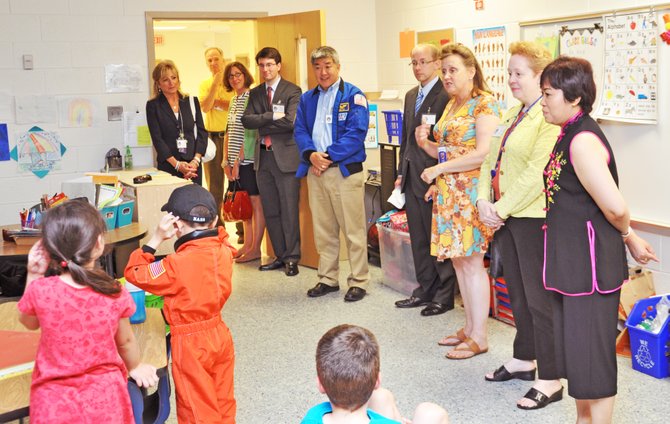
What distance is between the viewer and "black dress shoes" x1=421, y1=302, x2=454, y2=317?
496cm

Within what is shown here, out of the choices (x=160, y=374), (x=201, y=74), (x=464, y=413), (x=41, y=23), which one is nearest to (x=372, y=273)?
(x=464, y=413)

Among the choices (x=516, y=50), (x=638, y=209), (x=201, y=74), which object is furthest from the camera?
(x=201, y=74)

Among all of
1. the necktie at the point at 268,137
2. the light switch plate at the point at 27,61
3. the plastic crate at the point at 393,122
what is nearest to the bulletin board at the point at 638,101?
the plastic crate at the point at 393,122

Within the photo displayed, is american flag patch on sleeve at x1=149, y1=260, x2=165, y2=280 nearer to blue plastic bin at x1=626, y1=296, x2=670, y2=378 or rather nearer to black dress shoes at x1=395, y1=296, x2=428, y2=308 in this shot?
blue plastic bin at x1=626, y1=296, x2=670, y2=378

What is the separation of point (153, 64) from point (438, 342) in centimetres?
342

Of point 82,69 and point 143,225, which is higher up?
point 82,69

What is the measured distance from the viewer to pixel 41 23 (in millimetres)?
6152

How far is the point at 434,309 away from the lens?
196 inches

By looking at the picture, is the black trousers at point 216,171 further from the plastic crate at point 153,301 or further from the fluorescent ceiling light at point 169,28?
the fluorescent ceiling light at point 169,28

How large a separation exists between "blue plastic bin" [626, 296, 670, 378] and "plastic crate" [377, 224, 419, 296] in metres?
1.67

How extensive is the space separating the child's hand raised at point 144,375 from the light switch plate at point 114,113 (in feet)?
14.4

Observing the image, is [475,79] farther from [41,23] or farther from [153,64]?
[41,23]

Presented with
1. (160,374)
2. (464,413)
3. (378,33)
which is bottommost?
(464,413)

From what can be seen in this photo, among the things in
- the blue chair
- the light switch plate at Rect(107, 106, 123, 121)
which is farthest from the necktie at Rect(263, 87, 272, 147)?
the blue chair
